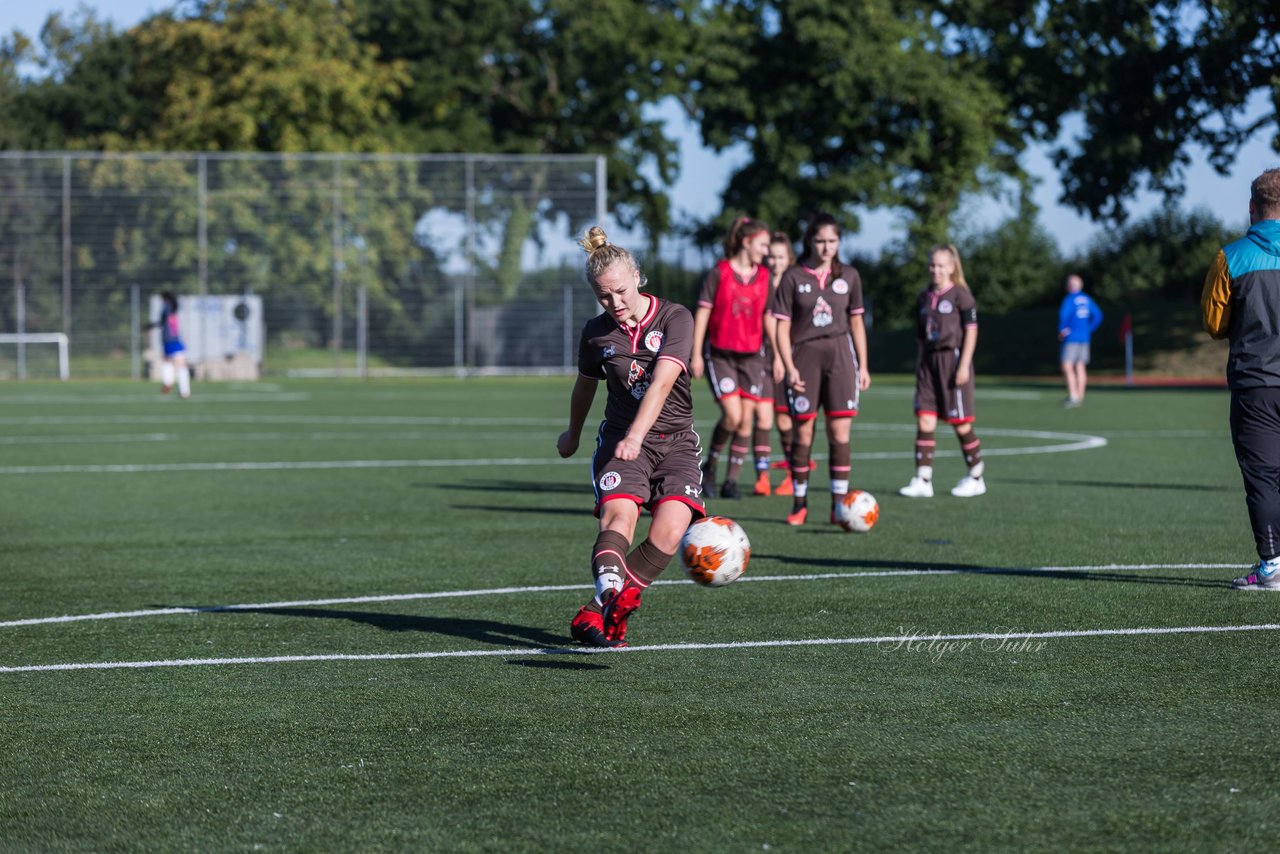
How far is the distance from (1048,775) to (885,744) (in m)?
0.58

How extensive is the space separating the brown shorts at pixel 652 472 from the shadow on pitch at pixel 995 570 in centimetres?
260

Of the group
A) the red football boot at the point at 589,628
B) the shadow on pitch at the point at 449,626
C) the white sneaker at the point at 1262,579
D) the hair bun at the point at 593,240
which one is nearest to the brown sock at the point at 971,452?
the white sneaker at the point at 1262,579

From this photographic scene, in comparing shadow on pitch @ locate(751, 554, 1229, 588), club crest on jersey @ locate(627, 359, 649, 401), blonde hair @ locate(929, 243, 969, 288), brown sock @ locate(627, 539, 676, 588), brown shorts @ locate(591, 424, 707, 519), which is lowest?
shadow on pitch @ locate(751, 554, 1229, 588)

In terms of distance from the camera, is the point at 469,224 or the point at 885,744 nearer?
the point at 885,744

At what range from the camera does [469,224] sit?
43.9 m

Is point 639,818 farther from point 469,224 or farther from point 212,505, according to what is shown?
point 469,224

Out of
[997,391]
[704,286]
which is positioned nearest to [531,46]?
[997,391]

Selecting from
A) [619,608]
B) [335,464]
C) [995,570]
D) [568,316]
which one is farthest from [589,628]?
[568,316]

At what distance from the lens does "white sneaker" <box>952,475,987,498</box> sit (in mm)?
13719

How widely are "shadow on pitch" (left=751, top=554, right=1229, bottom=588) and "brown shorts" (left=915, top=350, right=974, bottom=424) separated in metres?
4.18

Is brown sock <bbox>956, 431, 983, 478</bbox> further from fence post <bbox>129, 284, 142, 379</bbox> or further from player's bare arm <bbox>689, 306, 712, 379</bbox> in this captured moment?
fence post <bbox>129, 284, 142, 379</bbox>

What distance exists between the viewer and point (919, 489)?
13.8 meters

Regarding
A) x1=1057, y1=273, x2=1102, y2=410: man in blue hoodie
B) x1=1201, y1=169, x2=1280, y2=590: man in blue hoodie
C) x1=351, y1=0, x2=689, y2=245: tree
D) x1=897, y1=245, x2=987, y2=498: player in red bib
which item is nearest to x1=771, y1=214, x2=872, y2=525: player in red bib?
x1=897, y1=245, x2=987, y2=498: player in red bib

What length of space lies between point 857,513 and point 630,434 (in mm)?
4666
